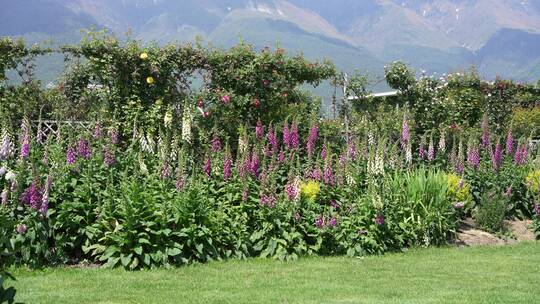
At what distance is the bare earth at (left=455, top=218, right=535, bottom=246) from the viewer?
30.9 ft

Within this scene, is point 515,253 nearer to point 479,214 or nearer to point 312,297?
point 479,214

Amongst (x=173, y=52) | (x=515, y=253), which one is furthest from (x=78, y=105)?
(x=515, y=253)

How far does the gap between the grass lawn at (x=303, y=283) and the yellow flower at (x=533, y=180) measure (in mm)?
2812

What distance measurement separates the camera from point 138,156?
7.96 metres

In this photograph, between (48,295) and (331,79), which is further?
(331,79)

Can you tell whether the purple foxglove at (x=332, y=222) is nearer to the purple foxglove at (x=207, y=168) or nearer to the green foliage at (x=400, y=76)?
the purple foxglove at (x=207, y=168)

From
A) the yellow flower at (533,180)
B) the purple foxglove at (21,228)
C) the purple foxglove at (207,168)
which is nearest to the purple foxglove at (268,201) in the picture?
the purple foxglove at (207,168)

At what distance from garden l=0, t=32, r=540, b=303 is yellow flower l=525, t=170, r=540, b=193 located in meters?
0.02

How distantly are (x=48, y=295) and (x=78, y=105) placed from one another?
7.16 m

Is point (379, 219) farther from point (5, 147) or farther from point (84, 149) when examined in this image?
point (5, 147)

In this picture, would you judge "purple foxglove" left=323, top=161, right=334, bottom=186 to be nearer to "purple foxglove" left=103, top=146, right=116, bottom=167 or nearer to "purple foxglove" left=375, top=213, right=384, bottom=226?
"purple foxglove" left=375, top=213, right=384, bottom=226

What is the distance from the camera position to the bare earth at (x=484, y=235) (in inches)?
371

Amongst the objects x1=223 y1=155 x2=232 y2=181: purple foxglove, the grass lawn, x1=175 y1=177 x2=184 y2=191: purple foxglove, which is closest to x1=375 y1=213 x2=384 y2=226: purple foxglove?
the grass lawn

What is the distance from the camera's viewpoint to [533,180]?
1054cm
